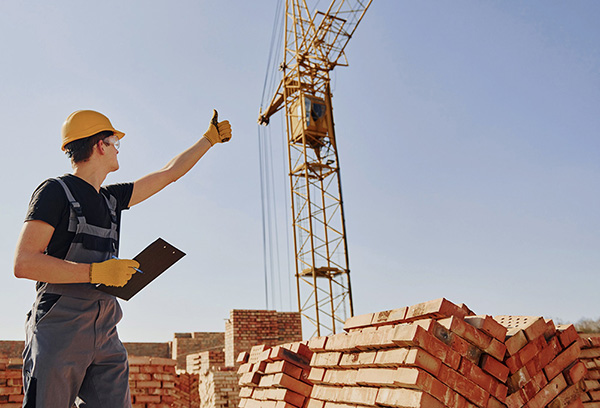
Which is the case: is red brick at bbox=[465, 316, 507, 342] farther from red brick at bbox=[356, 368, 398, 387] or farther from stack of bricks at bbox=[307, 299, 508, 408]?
red brick at bbox=[356, 368, 398, 387]

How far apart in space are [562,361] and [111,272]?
2.16 meters

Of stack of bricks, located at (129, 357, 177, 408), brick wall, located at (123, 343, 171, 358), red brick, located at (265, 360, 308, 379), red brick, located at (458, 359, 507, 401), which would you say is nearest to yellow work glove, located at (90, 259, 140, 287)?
red brick, located at (458, 359, 507, 401)

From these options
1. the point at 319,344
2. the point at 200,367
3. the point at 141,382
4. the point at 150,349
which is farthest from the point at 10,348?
the point at 319,344

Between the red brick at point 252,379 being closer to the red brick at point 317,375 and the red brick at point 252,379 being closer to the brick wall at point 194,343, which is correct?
the red brick at point 317,375

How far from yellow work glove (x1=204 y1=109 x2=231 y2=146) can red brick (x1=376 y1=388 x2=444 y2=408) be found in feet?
4.53

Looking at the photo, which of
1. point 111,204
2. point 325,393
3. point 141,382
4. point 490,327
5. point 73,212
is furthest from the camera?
point 141,382

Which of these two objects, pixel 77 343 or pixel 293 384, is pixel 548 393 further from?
pixel 77 343

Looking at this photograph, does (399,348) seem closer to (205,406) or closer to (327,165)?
(205,406)

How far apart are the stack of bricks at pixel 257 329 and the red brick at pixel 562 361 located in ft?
33.0

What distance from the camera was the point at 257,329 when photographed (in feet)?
41.1

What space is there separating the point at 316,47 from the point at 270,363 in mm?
17510

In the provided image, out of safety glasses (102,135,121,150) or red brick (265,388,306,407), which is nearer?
safety glasses (102,135,121,150)

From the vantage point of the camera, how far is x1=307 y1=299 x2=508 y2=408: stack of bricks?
2240mm

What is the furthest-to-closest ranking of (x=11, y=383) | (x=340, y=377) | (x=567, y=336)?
1. (x=11, y=383)
2. (x=340, y=377)
3. (x=567, y=336)
